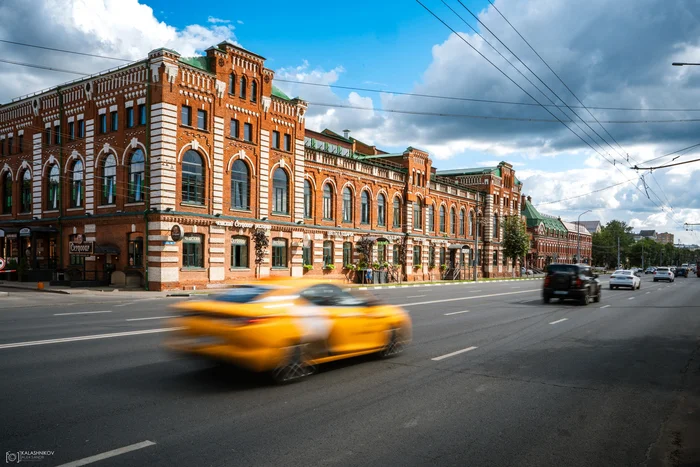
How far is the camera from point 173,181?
3028cm

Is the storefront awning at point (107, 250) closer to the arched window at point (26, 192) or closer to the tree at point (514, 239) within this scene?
the arched window at point (26, 192)

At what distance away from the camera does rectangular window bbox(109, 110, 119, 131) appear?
1281 inches

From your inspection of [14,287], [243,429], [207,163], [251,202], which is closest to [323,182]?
[251,202]

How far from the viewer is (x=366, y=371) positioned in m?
8.57

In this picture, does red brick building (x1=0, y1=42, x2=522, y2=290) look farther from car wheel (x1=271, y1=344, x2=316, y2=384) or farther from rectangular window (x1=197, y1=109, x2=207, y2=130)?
car wheel (x1=271, y1=344, x2=316, y2=384)

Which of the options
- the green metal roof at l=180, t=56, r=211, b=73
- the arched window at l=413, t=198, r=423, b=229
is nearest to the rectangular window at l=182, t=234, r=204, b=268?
the green metal roof at l=180, t=56, r=211, b=73

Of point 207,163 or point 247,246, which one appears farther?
point 247,246

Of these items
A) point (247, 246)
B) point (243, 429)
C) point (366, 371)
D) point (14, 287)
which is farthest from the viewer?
point (247, 246)

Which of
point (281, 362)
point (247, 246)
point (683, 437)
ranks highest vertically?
point (247, 246)

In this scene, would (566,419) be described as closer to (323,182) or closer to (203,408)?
(203,408)

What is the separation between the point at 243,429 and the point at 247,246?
2979cm

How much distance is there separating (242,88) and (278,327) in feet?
97.8

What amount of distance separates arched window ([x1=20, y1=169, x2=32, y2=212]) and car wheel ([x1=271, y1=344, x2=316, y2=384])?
38.5 m

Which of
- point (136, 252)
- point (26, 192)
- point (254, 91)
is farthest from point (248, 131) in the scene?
point (26, 192)
